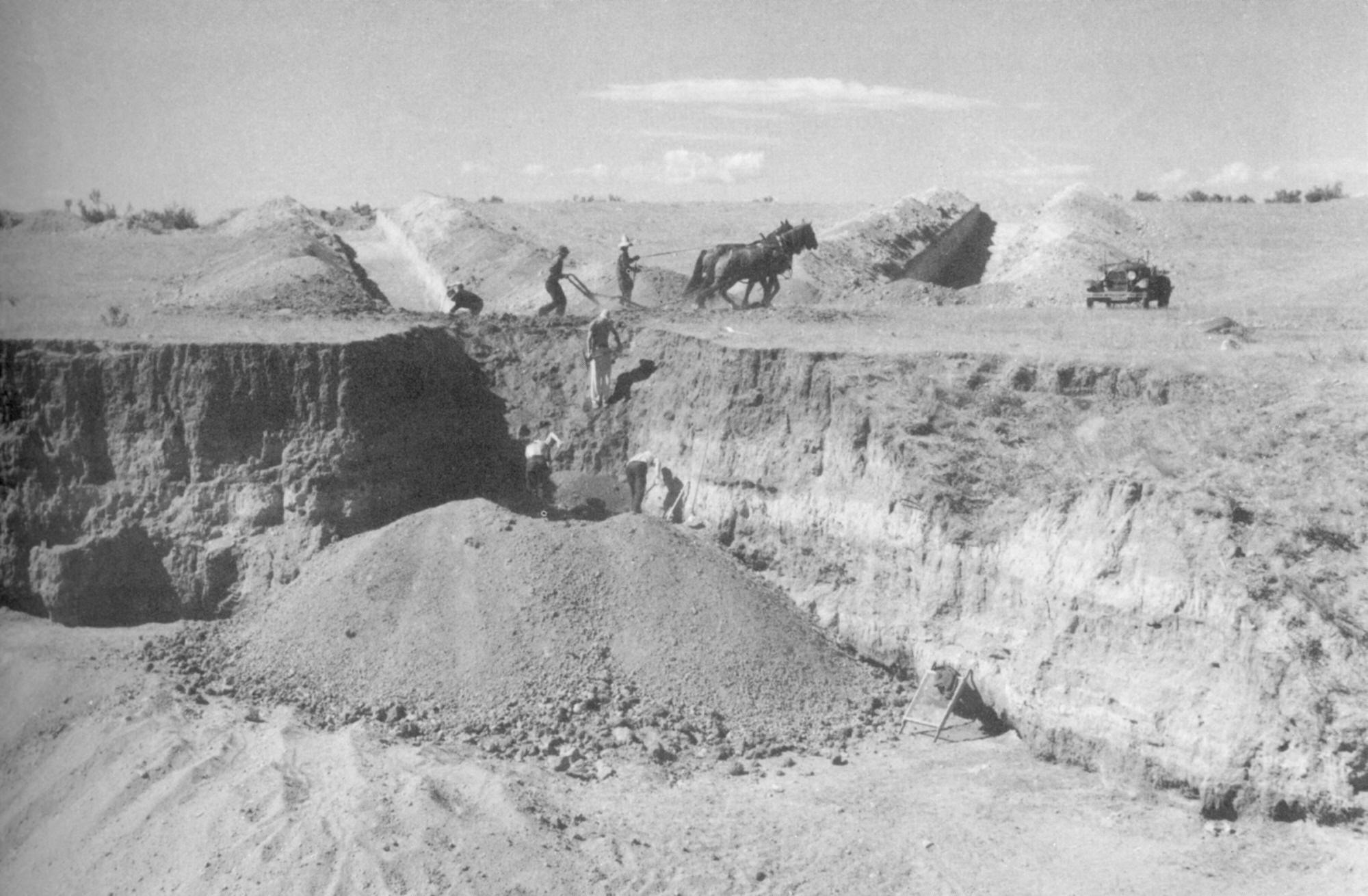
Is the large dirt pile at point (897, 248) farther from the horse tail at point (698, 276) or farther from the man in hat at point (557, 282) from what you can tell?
the man in hat at point (557, 282)

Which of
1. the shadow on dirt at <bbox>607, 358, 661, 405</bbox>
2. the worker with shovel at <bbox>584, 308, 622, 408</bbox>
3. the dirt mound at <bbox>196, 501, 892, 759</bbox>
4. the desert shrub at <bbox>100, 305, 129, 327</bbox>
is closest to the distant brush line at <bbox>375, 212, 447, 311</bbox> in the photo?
the desert shrub at <bbox>100, 305, 129, 327</bbox>

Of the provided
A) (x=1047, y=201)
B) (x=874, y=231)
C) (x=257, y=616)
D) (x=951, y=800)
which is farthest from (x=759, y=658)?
(x=1047, y=201)

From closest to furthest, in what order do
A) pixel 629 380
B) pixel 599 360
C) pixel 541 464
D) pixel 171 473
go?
pixel 171 473, pixel 541 464, pixel 599 360, pixel 629 380

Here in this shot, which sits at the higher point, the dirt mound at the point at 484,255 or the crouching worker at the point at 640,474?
the dirt mound at the point at 484,255

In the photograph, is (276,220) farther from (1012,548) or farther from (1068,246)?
(1012,548)

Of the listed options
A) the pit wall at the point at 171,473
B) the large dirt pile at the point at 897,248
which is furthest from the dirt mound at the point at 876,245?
the pit wall at the point at 171,473

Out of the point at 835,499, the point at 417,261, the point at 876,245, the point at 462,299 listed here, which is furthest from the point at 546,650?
the point at 417,261
